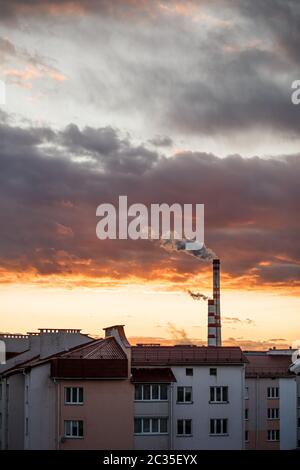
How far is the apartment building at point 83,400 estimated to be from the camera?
7694cm

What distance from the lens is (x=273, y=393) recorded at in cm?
10381

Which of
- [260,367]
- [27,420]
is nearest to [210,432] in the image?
[27,420]

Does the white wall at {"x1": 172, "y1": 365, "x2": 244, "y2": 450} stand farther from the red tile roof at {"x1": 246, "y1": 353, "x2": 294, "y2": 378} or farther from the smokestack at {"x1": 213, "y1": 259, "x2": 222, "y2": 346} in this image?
the smokestack at {"x1": 213, "y1": 259, "x2": 222, "y2": 346}

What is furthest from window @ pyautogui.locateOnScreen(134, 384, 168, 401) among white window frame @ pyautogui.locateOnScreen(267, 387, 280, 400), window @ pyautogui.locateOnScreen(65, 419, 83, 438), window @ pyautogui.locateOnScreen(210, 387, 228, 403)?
white window frame @ pyautogui.locateOnScreen(267, 387, 280, 400)

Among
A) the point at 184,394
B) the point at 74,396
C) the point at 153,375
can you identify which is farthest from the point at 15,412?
the point at 184,394

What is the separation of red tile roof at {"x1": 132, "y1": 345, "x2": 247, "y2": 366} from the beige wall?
216 inches

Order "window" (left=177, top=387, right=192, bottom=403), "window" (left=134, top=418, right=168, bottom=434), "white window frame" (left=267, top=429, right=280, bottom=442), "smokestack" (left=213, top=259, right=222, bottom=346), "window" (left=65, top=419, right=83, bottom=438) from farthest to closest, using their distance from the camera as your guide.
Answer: "smokestack" (left=213, top=259, right=222, bottom=346) → "white window frame" (left=267, top=429, right=280, bottom=442) → "window" (left=177, top=387, right=192, bottom=403) → "window" (left=134, top=418, right=168, bottom=434) → "window" (left=65, top=419, right=83, bottom=438)

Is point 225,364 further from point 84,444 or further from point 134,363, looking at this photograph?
point 84,444

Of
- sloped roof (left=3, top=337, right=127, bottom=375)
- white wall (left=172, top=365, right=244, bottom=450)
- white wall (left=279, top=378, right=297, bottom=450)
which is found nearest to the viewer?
sloped roof (left=3, top=337, right=127, bottom=375)

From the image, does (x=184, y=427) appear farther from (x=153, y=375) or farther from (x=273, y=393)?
(x=273, y=393)

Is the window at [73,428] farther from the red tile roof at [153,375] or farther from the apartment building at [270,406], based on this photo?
the apartment building at [270,406]

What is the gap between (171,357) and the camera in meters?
84.2

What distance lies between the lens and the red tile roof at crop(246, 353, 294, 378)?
10312 cm

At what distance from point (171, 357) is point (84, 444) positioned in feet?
39.5
